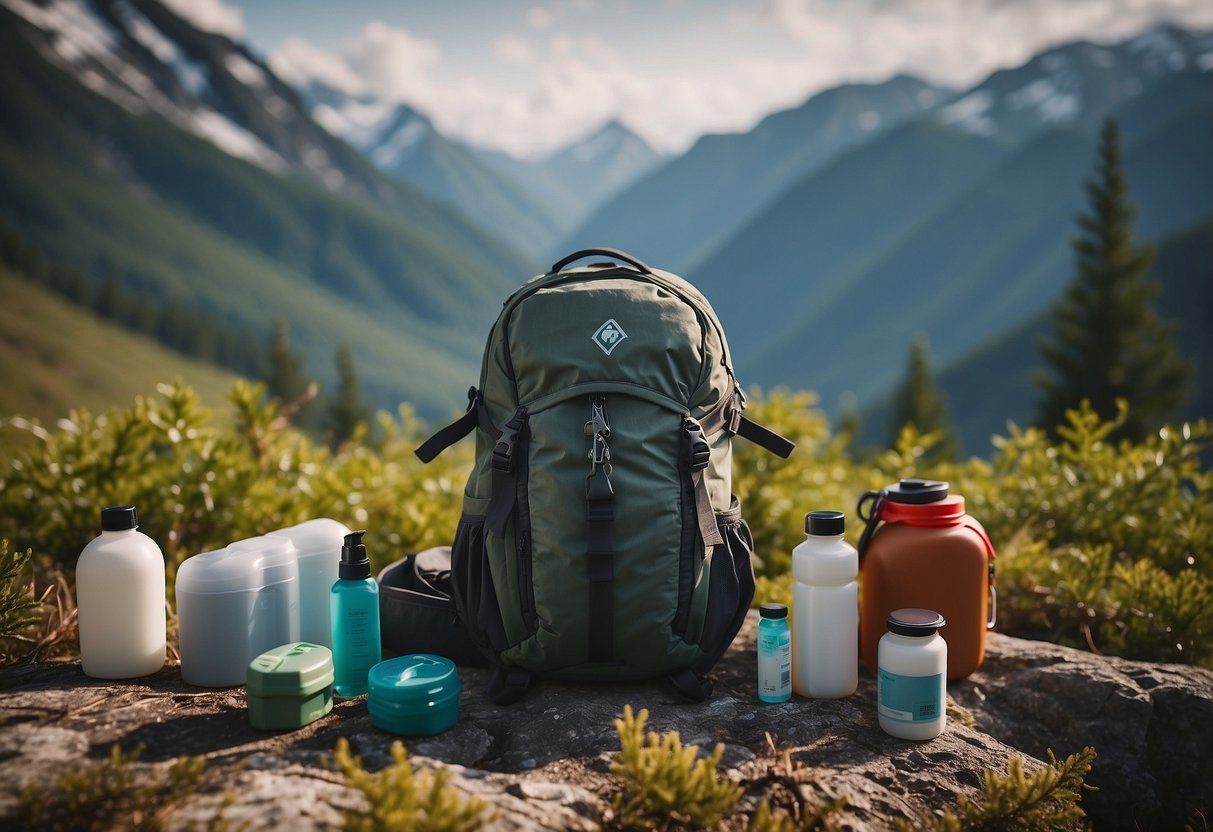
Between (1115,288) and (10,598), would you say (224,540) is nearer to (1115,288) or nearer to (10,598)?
(10,598)

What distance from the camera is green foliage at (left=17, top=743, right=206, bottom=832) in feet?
8.12

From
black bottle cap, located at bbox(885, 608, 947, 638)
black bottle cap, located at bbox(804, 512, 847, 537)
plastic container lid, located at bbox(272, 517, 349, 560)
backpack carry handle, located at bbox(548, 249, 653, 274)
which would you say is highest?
backpack carry handle, located at bbox(548, 249, 653, 274)

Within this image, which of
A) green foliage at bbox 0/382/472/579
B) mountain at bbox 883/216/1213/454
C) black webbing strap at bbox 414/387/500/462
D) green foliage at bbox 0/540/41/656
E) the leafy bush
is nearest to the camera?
green foliage at bbox 0/540/41/656

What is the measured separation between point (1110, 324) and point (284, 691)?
47.3 m

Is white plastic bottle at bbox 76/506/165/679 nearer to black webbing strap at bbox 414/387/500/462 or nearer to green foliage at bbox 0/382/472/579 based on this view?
black webbing strap at bbox 414/387/500/462

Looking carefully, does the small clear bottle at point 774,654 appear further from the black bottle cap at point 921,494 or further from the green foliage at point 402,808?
the green foliage at point 402,808

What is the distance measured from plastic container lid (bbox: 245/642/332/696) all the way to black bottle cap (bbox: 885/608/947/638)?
2.26m

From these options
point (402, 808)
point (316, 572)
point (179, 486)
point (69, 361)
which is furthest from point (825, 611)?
point (69, 361)

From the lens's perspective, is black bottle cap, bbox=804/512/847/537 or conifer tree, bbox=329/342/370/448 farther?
conifer tree, bbox=329/342/370/448

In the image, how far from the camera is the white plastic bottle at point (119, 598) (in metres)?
3.54

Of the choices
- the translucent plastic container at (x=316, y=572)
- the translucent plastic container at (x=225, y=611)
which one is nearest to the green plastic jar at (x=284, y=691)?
the translucent plastic container at (x=225, y=611)

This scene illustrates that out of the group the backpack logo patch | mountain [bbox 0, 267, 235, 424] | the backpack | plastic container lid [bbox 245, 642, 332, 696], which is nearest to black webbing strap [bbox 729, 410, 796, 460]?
the backpack

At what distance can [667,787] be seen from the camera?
2.68 m

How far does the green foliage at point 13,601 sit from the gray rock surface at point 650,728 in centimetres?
20
